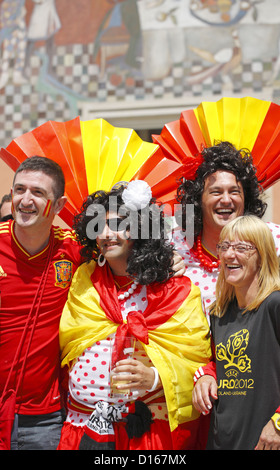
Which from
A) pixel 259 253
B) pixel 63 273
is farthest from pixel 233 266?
pixel 63 273

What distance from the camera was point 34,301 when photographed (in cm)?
306

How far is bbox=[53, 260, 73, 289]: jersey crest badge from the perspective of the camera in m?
3.17

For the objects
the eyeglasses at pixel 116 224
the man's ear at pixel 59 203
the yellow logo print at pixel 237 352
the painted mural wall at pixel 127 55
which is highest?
the painted mural wall at pixel 127 55

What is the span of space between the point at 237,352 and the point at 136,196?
944mm

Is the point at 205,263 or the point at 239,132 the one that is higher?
the point at 239,132

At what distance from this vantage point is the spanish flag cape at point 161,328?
2785 mm

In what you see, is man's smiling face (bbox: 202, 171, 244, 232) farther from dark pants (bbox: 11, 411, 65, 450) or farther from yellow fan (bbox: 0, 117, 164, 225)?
dark pants (bbox: 11, 411, 65, 450)

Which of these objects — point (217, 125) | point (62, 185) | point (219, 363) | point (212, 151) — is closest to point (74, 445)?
point (219, 363)

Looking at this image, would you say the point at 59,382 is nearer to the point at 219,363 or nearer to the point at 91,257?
the point at 91,257

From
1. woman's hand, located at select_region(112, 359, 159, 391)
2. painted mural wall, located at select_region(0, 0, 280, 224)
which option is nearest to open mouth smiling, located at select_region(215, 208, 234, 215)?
woman's hand, located at select_region(112, 359, 159, 391)

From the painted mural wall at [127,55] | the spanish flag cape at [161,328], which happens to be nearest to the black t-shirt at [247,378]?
the spanish flag cape at [161,328]

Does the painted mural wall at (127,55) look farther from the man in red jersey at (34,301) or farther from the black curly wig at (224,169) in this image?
the man in red jersey at (34,301)

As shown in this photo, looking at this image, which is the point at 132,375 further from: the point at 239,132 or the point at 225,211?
the point at 239,132

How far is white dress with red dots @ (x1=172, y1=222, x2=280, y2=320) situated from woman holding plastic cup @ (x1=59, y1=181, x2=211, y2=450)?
315 mm
